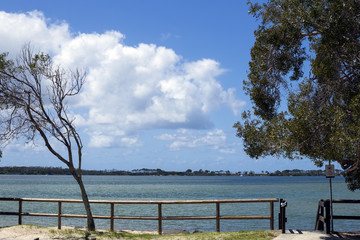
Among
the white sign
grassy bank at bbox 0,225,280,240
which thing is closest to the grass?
grassy bank at bbox 0,225,280,240

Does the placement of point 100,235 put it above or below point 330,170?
below

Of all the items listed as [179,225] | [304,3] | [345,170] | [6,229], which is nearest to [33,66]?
[6,229]

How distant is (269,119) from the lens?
15250mm

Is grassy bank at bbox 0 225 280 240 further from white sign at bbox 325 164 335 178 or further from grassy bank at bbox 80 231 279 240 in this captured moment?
white sign at bbox 325 164 335 178

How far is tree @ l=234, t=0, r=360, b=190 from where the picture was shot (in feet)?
38.8

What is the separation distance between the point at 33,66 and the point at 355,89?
11.8 meters

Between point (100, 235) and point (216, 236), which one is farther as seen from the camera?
point (100, 235)

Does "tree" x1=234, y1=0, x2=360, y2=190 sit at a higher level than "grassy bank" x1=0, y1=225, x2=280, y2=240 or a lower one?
higher

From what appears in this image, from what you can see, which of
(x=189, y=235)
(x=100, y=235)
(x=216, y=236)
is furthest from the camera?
(x=100, y=235)

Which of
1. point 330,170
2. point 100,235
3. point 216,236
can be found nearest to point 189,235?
point 216,236

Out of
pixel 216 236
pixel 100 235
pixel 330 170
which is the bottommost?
pixel 100 235

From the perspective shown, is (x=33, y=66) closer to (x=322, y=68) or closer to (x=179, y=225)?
(x=322, y=68)

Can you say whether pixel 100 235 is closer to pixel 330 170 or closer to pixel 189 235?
pixel 189 235

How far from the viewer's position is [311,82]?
558 inches
